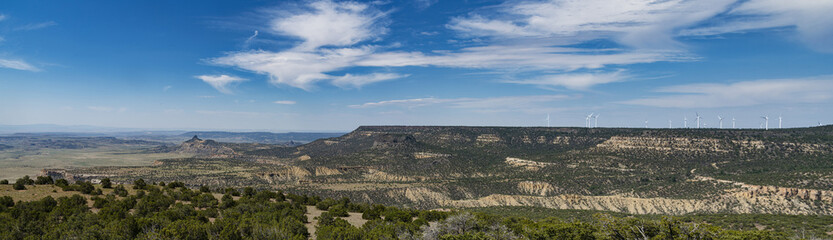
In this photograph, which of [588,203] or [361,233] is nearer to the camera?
[361,233]

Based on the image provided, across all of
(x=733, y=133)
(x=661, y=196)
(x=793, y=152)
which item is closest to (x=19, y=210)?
(x=661, y=196)

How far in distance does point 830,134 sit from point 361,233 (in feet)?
420

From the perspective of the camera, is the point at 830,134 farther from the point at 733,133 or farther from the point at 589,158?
the point at 589,158

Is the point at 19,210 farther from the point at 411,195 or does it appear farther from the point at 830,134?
the point at 830,134

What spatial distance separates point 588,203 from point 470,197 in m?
23.5

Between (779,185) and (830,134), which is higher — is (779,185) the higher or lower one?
the lower one

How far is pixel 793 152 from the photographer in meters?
94.2

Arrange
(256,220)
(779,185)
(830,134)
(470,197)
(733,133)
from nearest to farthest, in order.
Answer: (256,220), (779,185), (470,197), (830,134), (733,133)

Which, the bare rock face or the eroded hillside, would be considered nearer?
the eroded hillside

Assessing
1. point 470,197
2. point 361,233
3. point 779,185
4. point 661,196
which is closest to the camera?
point 361,233

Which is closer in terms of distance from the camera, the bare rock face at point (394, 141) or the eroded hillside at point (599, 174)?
the eroded hillside at point (599, 174)

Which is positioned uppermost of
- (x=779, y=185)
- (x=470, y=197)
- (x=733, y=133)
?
(x=733, y=133)

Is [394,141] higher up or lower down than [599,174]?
higher up

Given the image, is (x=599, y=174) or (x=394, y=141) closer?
(x=599, y=174)
